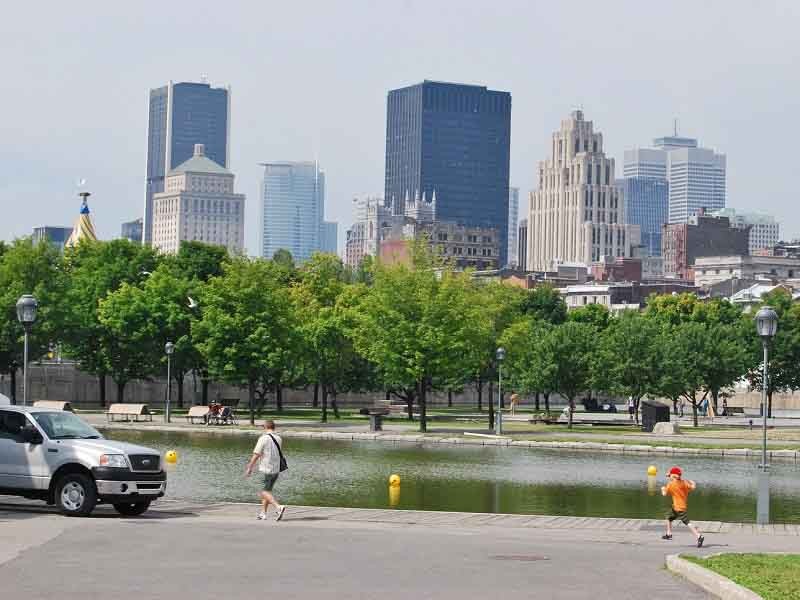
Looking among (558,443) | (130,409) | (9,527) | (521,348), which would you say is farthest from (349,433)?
(9,527)

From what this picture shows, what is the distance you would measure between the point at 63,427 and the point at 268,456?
3.87 m

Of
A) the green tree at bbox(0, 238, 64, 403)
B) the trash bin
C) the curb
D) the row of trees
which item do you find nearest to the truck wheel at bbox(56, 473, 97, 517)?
the curb

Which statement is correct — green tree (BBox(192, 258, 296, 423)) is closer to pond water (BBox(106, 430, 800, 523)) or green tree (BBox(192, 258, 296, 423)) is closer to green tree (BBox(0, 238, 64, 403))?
green tree (BBox(0, 238, 64, 403))

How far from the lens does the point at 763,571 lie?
19188 mm

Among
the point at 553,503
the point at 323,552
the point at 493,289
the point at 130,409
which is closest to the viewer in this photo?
the point at 323,552

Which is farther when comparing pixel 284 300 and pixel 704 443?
pixel 284 300

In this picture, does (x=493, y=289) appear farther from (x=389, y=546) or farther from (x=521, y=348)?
(x=389, y=546)

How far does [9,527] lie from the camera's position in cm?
2391

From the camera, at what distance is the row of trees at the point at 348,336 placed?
67.6 meters

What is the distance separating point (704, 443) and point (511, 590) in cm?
4330

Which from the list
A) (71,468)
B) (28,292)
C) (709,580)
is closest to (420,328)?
(28,292)

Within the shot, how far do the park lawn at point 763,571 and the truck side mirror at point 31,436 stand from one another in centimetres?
1204

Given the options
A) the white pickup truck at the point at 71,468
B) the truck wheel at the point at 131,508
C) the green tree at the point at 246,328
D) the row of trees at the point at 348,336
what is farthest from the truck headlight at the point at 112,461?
the green tree at the point at 246,328

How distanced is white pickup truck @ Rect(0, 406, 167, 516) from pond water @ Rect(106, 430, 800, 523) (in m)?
6.39
